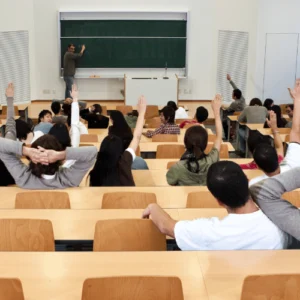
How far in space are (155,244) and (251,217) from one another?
2.38 ft

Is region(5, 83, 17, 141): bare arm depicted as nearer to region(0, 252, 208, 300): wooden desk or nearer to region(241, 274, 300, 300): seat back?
region(0, 252, 208, 300): wooden desk

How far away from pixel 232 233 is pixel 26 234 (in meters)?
1.29

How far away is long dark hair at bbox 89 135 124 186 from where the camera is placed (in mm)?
4273

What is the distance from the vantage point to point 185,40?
12820mm

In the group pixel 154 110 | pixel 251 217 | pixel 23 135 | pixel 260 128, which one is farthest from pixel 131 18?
pixel 251 217

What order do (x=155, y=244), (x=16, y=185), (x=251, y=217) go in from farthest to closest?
1. (x=16, y=185)
2. (x=155, y=244)
3. (x=251, y=217)

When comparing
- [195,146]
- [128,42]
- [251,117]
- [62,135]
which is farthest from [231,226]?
[128,42]

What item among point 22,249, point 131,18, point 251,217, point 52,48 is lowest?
point 22,249

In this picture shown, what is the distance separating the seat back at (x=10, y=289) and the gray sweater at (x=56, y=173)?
5.53ft

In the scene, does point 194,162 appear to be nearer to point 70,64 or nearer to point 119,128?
point 119,128

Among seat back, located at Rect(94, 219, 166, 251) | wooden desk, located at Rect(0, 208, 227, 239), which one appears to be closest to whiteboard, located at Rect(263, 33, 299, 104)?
wooden desk, located at Rect(0, 208, 227, 239)

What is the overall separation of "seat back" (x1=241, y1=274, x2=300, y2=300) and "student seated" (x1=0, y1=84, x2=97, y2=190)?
1.97m

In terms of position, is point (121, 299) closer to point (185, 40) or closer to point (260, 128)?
point (260, 128)

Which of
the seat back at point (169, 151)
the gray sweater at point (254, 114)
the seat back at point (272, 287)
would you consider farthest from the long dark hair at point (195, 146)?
the gray sweater at point (254, 114)
